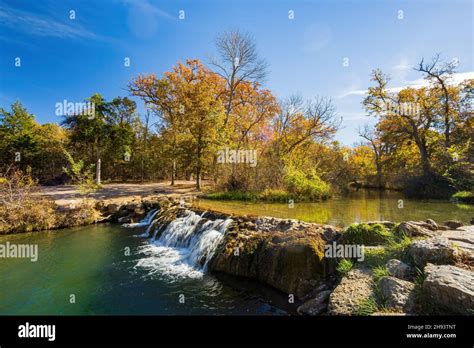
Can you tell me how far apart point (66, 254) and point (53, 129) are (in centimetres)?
2555

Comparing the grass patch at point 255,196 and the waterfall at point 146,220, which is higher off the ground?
the grass patch at point 255,196

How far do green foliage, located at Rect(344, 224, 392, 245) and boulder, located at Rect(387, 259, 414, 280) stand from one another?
3.49 ft

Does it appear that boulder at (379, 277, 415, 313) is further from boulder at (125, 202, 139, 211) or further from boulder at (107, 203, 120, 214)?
boulder at (107, 203, 120, 214)

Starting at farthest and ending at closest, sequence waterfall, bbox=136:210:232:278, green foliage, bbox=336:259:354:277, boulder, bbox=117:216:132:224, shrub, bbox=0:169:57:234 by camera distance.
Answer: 1. boulder, bbox=117:216:132:224
2. shrub, bbox=0:169:57:234
3. waterfall, bbox=136:210:232:278
4. green foliage, bbox=336:259:354:277

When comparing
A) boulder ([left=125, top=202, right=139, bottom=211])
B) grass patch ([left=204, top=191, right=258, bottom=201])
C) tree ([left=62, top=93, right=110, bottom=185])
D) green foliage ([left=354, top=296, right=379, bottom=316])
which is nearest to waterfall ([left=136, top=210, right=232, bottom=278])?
grass patch ([left=204, top=191, right=258, bottom=201])

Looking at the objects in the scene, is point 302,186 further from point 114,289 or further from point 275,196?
point 114,289

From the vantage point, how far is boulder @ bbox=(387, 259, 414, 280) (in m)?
3.51

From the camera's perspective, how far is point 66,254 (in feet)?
24.1

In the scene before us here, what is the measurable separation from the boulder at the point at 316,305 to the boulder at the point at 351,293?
0.43 meters

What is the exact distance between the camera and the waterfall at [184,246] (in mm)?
6340
